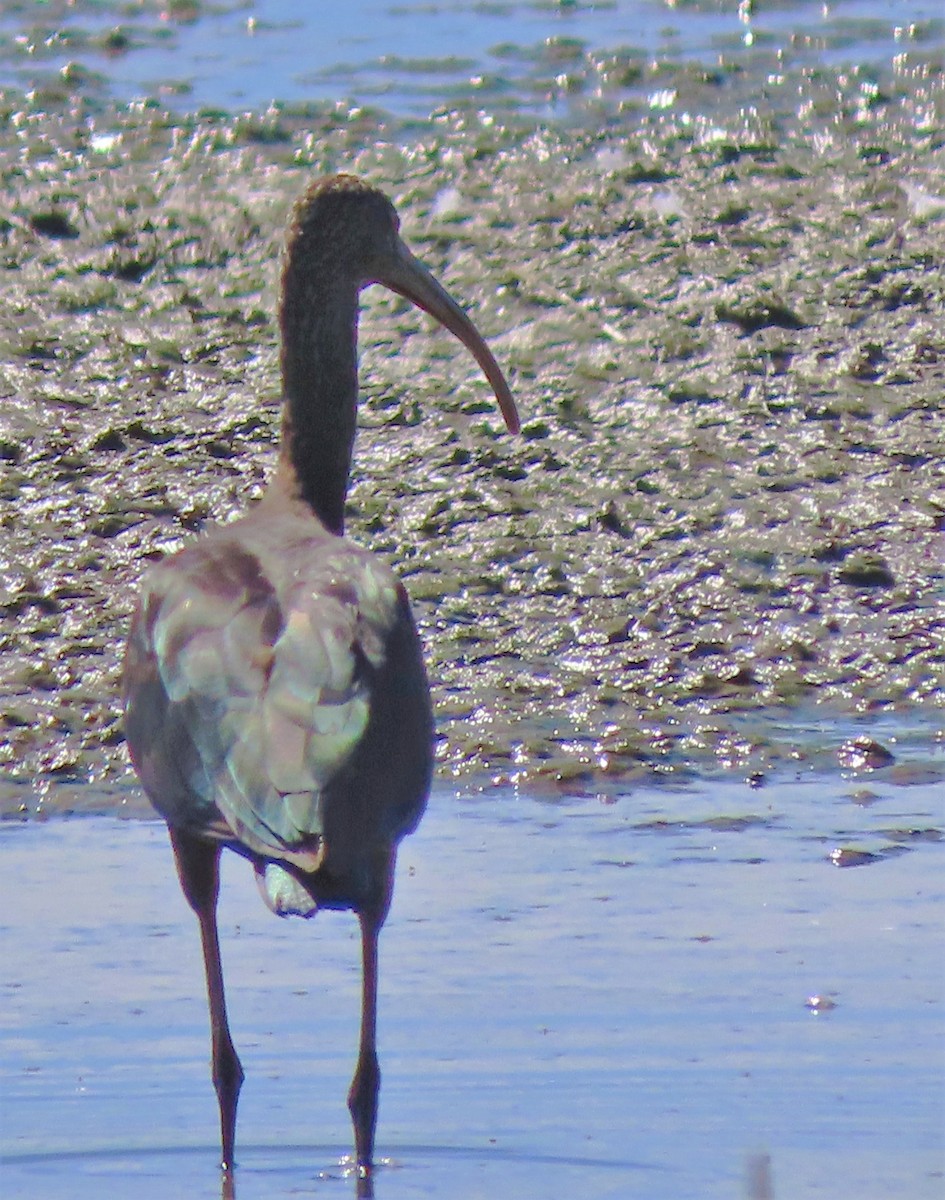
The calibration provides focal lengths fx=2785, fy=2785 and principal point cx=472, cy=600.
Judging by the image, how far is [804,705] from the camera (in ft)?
23.2

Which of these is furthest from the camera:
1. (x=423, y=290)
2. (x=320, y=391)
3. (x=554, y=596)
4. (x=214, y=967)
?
(x=554, y=596)

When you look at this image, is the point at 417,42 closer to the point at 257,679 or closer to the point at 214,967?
the point at 214,967

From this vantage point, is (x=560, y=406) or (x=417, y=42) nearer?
(x=560, y=406)

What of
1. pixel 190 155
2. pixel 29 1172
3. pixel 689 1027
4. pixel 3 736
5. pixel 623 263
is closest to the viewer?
pixel 29 1172

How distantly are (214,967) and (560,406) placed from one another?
4.03 m

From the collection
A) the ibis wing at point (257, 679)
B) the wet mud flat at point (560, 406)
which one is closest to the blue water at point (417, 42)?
the wet mud flat at point (560, 406)

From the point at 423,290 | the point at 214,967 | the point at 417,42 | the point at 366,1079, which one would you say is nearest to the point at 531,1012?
the point at 366,1079

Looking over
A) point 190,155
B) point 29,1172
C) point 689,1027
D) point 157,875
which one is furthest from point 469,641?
point 190,155

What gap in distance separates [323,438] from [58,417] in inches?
132

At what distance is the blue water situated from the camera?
1225 cm

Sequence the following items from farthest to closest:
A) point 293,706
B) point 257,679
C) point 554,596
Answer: point 554,596 < point 257,679 < point 293,706

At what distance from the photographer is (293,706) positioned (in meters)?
4.32

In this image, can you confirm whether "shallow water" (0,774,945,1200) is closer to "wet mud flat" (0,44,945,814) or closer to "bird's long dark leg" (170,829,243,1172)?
"bird's long dark leg" (170,829,243,1172)

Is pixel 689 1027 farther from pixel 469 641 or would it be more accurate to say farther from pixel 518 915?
pixel 469 641
